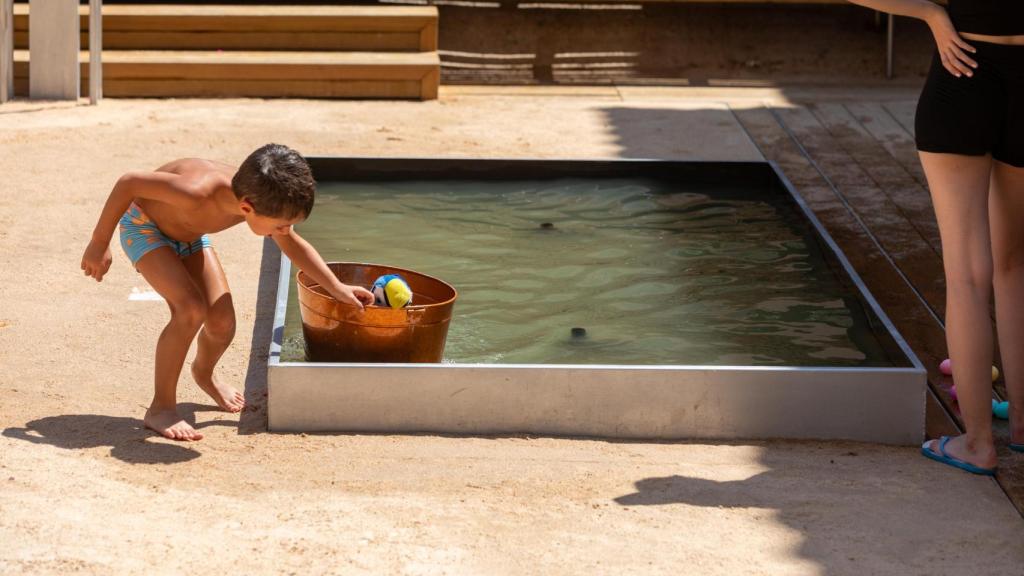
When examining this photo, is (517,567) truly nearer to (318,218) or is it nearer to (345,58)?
(318,218)

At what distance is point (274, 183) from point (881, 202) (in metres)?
4.50

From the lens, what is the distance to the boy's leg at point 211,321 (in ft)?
14.0

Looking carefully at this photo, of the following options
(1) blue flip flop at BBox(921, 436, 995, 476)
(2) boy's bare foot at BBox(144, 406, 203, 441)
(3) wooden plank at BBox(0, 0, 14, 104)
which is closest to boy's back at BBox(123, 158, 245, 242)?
(2) boy's bare foot at BBox(144, 406, 203, 441)

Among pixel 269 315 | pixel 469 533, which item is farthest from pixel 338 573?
pixel 269 315

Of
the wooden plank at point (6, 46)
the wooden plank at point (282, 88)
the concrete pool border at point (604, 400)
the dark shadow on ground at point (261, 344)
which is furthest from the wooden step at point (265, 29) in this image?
the concrete pool border at point (604, 400)

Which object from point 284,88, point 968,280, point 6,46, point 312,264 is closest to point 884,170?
point 968,280

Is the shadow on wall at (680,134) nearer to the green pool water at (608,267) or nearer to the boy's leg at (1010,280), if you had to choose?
the green pool water at (608,267)

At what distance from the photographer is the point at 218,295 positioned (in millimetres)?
4316

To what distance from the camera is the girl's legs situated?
3.92m

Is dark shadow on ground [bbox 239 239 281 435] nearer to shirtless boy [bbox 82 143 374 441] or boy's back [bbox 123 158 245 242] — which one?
shirtless boy [bbox 82 143 374 441]

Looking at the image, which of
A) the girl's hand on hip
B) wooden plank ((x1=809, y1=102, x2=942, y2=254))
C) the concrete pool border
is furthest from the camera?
wooden plank ((x1=809, y1=102, x2=942, y2=254))

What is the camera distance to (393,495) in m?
3.76

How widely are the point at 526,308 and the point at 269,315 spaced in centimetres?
110

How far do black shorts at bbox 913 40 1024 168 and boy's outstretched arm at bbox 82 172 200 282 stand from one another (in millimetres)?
2220
